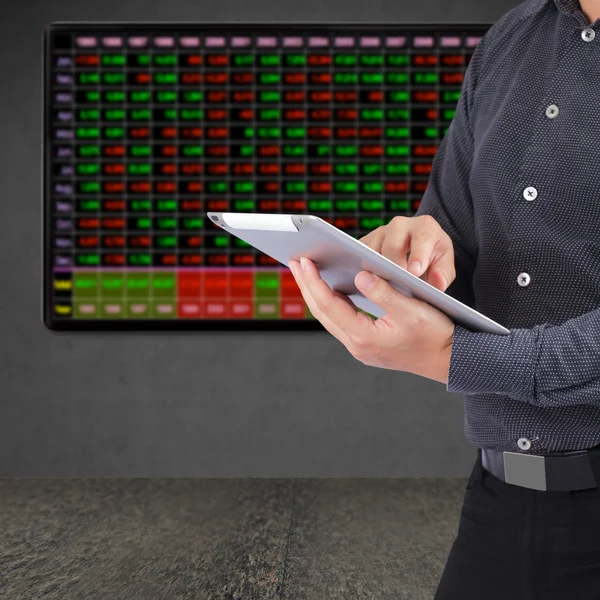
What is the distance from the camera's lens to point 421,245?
0.77 meters

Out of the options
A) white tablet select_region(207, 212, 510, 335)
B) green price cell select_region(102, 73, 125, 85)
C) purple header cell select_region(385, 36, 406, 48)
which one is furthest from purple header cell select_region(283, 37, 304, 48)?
white tablet select_region(207, 212, 510, 335)

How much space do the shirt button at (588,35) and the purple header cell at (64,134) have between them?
8.24 feet

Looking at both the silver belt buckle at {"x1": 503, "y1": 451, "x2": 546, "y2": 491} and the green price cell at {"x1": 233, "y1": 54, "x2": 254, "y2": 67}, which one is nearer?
the silver belt buckle at {"x1": 503, "y1": 451, "x2": 546, "y2": 491}

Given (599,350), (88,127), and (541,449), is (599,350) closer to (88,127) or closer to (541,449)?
(541,449)

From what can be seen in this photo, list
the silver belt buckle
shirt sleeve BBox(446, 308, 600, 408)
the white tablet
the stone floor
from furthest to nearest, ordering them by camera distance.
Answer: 1. the stone floor
2. the silver belt buckle
3. shirt sleeve BBox(446, 308, 600, 408)
4. the white tablet

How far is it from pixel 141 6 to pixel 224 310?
53.7 inches

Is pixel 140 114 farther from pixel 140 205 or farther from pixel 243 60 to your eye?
pixel 243 60

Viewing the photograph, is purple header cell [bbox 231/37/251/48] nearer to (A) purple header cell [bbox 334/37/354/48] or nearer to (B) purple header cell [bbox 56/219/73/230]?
(A) purple header cell [bbox 334/37/354/48]

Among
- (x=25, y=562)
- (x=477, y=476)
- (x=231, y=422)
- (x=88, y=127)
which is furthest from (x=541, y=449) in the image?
(x=88, y=127)

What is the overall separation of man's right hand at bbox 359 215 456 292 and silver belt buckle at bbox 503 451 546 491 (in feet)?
0.72

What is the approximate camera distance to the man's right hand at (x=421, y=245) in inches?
30.7

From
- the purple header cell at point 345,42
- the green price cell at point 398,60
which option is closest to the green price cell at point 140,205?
the purple header cell at point 345,42

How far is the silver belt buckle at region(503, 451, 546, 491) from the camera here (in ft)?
2.59

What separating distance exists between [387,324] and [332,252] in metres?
0.09
